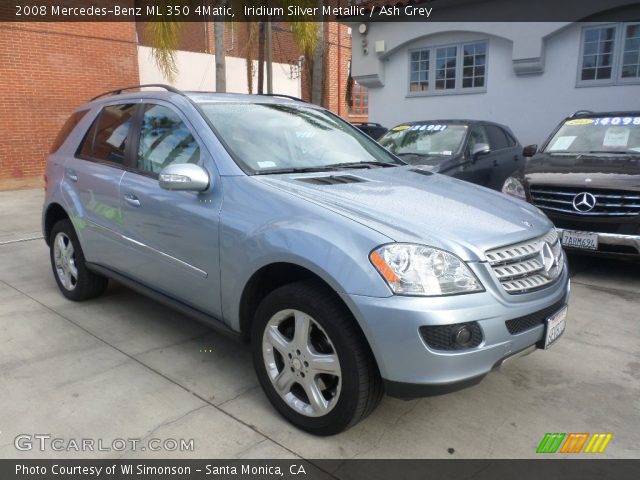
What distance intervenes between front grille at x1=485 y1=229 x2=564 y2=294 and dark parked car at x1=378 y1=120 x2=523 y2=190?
4219 mm

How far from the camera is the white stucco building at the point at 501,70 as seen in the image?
934 centimetres

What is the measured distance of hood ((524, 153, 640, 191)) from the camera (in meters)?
5.05

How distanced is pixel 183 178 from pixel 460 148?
5.27 meters

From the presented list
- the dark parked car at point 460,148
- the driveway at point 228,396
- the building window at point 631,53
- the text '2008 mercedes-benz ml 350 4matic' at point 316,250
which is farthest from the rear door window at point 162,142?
the building window at point 631,53

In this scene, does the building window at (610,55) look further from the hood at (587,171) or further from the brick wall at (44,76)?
the brick wall at (44,76)

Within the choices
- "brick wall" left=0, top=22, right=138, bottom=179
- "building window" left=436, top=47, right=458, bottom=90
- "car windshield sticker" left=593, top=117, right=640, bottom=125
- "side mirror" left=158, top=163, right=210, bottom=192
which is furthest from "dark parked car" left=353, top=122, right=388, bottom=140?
"side mirror" left=158, top=163, right=210, bottom=192

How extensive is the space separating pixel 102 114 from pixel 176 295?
184 cm

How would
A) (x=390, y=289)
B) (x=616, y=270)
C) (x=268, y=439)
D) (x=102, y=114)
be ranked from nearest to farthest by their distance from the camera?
(x=390, y=289) < (x=268, y=439) < (x=102, y=114) < (x=616, y=270)

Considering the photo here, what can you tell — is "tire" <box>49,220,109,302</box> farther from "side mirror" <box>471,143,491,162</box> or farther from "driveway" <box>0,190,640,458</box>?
"side mirror" <box>471,143,491,162</box>

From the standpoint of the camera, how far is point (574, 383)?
331 centimetres

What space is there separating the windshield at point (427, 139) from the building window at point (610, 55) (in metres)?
3.50

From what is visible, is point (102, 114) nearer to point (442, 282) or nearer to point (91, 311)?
point (91, 311)

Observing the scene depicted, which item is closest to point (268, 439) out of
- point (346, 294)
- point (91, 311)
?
point (346, 294)

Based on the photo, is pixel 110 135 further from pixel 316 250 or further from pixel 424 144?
pixel 424 144
